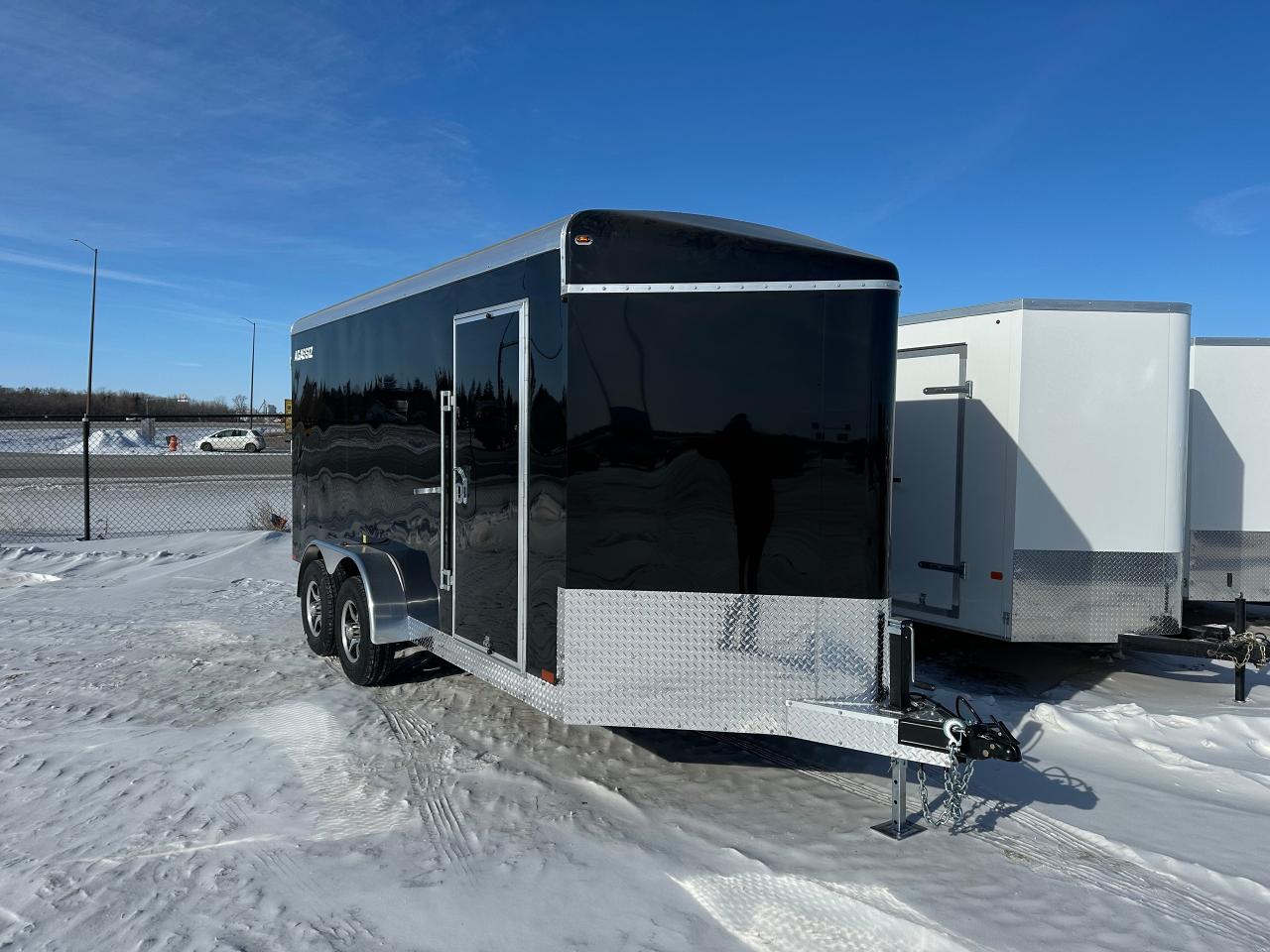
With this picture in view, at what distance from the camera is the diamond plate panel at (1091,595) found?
6180 millimetres

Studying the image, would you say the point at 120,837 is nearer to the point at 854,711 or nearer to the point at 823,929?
the point at 823,929

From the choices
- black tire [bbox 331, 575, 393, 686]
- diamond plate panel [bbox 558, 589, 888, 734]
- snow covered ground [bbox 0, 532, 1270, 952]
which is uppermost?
diamond plate panel [bbox 558, 589, 888, 734]

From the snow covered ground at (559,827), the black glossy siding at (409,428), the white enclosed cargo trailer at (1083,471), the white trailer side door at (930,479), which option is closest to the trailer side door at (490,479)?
the black glossy siding at (409,428)

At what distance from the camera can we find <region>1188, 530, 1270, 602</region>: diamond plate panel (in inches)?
288

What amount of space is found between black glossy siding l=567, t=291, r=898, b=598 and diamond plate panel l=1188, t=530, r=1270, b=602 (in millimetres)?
4714

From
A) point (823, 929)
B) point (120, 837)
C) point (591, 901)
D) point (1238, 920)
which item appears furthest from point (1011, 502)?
point (120, 837)

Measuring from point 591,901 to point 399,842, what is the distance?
1006mm

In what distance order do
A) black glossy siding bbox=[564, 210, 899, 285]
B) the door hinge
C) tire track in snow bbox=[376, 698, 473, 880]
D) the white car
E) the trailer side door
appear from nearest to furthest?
tire track in snow bbox=[376, 698, 473, 880]
black glossy siding bbox=[564, 210, 899, 285]
the trailer side door
the door hinge
the white car

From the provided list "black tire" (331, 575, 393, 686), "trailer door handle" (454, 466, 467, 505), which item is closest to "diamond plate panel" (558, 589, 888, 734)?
"trailer door handle" (454, 466, 467, 505)

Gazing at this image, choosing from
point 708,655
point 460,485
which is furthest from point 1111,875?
point 460,485

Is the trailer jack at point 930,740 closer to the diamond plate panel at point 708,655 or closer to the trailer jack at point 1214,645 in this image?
the diamond plate panel at point 708,655

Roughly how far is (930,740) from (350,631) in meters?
4.36

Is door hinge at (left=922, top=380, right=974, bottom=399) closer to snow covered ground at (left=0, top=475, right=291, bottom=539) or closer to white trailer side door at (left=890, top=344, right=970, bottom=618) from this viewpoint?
white trailer side door at (left=890, top=344, right=970, bottom=618)

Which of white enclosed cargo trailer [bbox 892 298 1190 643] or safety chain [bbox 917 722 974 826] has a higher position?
white enclosed cargo trailer [bbox 892 298 1190 643]
